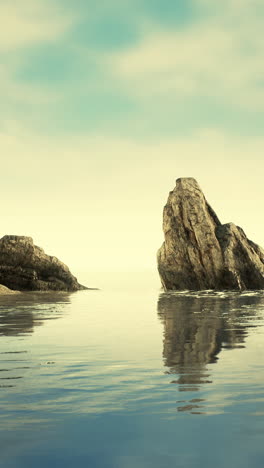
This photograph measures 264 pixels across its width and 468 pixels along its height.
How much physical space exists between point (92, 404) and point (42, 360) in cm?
416

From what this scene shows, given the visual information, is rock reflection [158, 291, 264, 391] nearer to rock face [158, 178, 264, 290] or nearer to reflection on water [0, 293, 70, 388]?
reflection on water [0, 293, 70, 388]

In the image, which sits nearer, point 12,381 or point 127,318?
point 12,381

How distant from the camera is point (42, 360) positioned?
36.4 feet

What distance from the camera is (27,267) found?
48781 millimetres

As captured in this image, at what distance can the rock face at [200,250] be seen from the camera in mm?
48969

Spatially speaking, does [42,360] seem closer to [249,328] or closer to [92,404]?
[92,404]

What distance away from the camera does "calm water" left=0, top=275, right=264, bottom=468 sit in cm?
536

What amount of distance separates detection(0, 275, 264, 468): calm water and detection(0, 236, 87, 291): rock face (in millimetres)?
33960

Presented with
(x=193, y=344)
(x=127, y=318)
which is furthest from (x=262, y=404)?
(x=127, y=318)

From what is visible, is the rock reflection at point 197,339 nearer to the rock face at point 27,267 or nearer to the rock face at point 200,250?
the rock face at point 200,250

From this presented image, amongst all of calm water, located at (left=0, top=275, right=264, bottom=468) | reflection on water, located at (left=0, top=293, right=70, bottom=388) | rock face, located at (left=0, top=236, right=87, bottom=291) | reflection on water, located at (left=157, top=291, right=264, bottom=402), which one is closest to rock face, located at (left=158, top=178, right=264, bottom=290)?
rock face, located at (left=0, top=236, right=87, bottom=291)

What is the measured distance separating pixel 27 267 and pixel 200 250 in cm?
1631

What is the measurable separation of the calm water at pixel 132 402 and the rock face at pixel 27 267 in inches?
1337

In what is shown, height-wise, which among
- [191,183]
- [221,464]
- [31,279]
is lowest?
[221,464]
